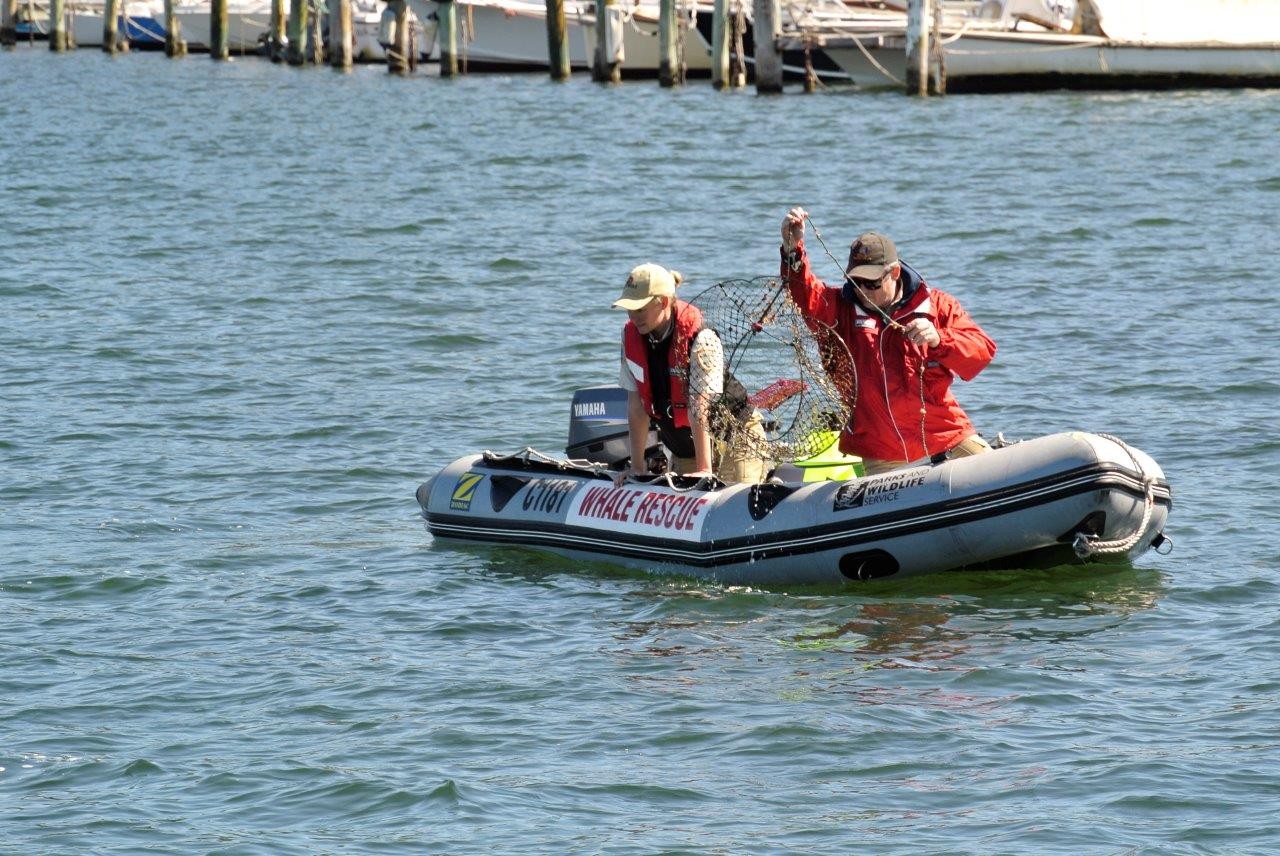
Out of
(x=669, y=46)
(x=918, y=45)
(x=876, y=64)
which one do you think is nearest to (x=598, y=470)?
(x=918, y=45)

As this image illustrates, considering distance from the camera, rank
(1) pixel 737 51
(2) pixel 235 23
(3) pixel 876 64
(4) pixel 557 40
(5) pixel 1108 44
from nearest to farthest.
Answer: (5) pixel 1108 44 → (3) pixel 876 64 → (1) pixel 737 51 → (4) pixel 557 40 → (2) pixel 235 23

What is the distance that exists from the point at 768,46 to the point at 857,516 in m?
25.7

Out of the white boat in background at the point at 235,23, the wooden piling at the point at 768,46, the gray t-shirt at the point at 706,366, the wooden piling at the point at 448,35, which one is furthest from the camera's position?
the white boat in background at the point at 235,23

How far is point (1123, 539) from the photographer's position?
8.86 meters

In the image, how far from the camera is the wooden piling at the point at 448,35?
39219mm

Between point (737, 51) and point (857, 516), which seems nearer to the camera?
point (857, 516)

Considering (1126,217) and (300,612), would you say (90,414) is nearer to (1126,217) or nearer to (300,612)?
(300,612)

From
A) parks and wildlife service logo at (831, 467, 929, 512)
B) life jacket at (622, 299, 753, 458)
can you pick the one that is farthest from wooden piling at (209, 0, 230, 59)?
parks and wildlife service logo at (831, 467, 929, 512)

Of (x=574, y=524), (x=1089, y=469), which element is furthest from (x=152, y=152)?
(x=1089, y=469)

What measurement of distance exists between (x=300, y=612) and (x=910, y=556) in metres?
2.72

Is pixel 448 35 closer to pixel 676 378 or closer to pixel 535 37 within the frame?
pixel 535 37

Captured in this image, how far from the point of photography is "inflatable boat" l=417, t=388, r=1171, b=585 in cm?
875

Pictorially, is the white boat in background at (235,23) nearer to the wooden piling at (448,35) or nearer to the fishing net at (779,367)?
the wooden piling at (448,35)

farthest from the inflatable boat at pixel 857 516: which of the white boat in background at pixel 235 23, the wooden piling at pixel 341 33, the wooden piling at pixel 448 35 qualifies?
the white boat in background at pixel 235 23
